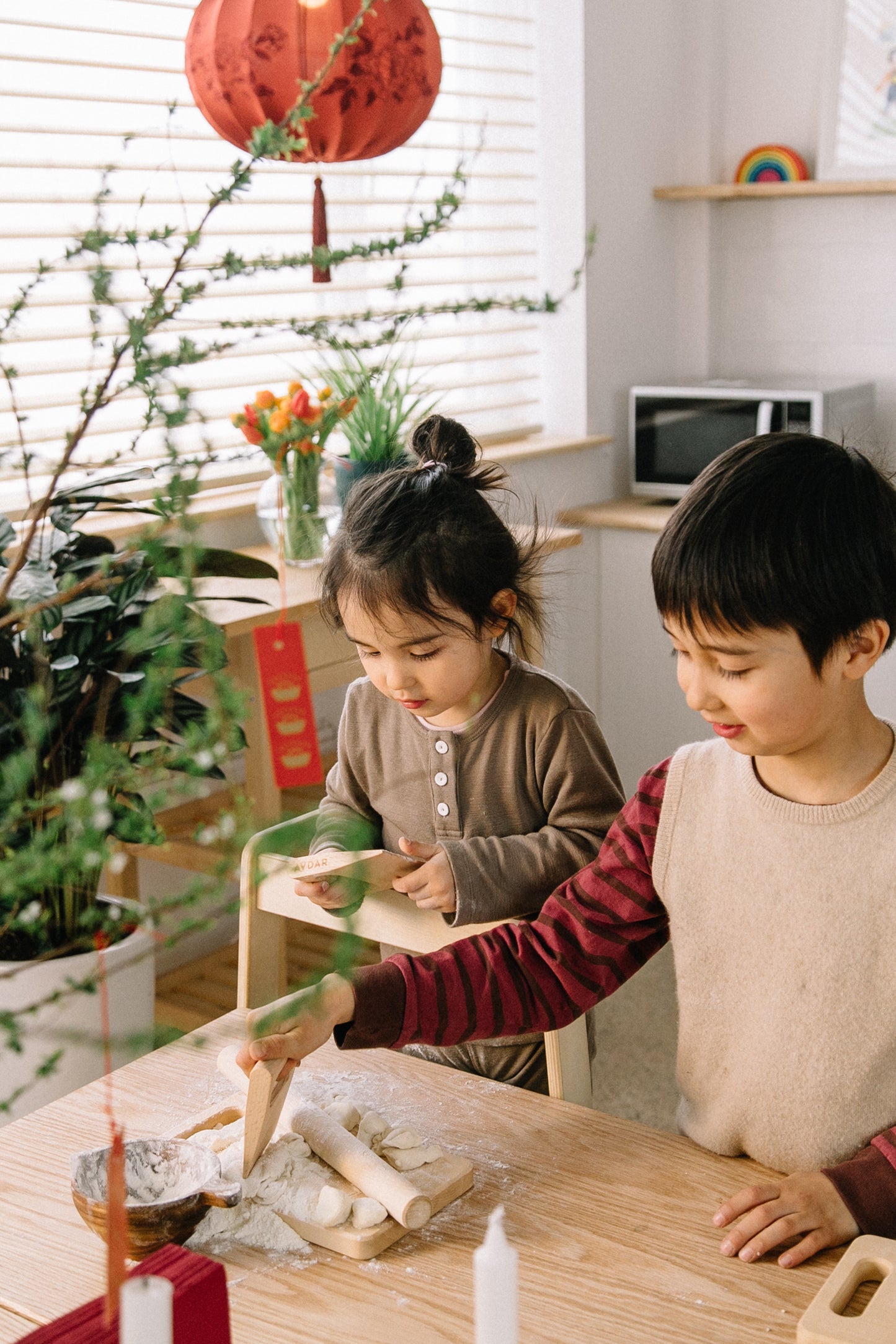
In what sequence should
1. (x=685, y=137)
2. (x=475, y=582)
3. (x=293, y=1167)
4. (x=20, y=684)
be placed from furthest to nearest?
(x=685, y=137) → (x=20, y=684) → (x=475, y=582) → (x=293, y=1167)

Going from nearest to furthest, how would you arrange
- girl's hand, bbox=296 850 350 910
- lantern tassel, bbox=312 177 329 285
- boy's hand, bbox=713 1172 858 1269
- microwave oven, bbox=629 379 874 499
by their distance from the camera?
boy's hand, bbox=713 1172 858 1269 → girl's hand, bbox=296 850 350 910 → lantern tassel, bbox=312 177 329 285 → microwave oven, bbox=629 379 874 499

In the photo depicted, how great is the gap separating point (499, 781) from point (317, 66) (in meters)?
0.94

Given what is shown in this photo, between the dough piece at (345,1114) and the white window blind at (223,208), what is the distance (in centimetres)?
110

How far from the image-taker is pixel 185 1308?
666 mm

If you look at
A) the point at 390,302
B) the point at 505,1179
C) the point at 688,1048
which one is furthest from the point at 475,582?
the point at 390,302

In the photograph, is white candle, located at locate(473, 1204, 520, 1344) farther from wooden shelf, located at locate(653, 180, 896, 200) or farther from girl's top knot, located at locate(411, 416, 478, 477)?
wooden shelf, located at locate(653, 180, 896, 200)

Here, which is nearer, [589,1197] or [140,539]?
[140,539]

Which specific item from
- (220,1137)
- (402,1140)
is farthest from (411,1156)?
(220,1137)

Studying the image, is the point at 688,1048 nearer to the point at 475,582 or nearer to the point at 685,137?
the point at 475,582

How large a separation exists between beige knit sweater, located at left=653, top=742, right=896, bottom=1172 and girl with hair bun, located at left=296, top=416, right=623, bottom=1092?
21cm

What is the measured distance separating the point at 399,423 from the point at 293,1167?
182 centimetres

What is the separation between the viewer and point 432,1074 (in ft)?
3.57

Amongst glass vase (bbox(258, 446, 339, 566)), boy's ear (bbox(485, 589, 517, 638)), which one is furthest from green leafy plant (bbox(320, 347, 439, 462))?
boy's ear (bbox(485, 589, 517, 638))

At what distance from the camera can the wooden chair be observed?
3.63 ft
